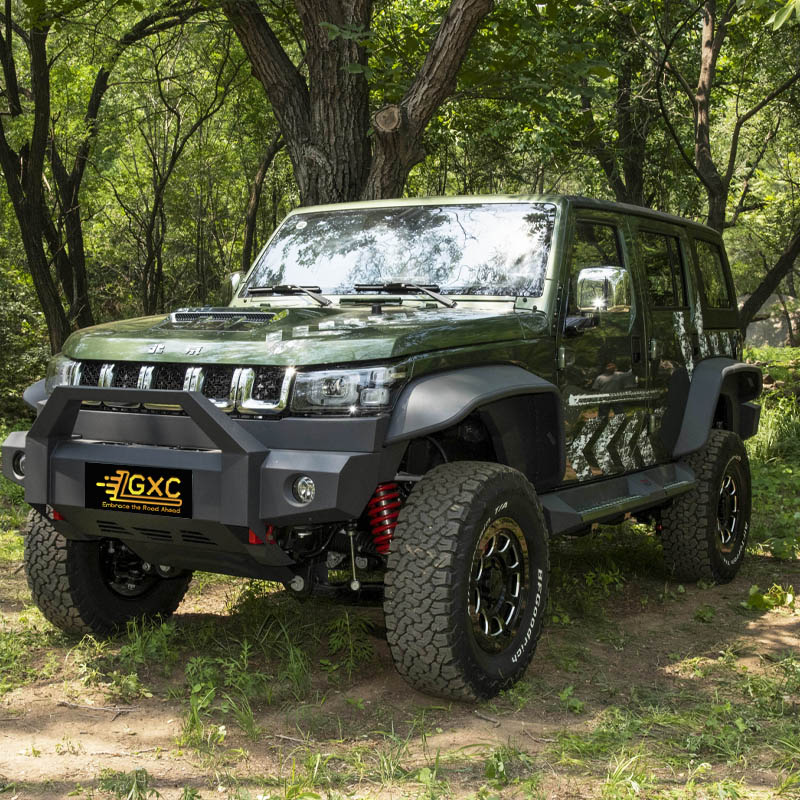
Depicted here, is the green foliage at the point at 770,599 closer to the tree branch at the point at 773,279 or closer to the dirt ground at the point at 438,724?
the dirt ground at the point at 438,724

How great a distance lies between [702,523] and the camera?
18.6ft

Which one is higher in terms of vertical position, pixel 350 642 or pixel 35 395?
pixel 35 395

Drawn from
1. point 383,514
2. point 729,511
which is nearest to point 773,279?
point 729,511

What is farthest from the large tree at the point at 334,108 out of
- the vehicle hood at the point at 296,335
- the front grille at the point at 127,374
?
the front grille at the point at 127,374

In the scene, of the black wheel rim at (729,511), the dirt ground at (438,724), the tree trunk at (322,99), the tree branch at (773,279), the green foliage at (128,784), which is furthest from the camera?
the tree branch at (773,279)

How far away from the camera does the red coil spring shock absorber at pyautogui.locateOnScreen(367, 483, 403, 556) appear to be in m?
3.92

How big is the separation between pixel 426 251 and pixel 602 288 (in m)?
0.89

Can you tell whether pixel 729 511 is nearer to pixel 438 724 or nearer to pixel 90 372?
pixel 438 724

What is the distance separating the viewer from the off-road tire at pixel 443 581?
359 cm

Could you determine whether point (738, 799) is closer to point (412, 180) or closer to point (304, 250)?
point (304, 250)

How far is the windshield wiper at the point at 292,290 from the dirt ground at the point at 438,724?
1.34m

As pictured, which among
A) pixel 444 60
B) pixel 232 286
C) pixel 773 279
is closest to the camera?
pixel 232 286

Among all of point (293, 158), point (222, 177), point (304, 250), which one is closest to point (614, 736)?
point (304, 250)

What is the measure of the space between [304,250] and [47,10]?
5.40 m
